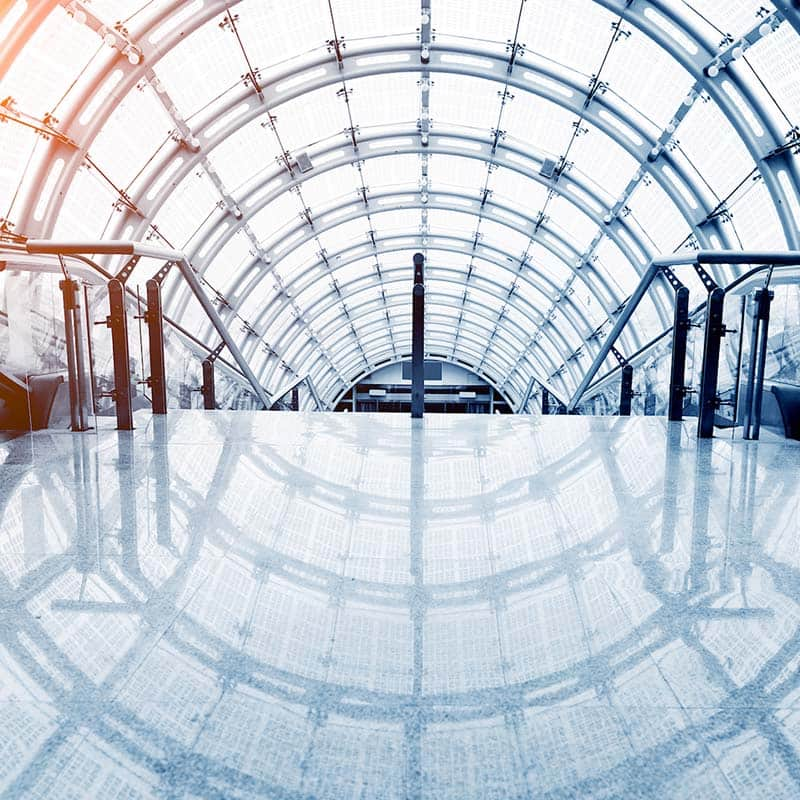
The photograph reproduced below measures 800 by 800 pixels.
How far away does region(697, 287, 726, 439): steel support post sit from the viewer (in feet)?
19.2

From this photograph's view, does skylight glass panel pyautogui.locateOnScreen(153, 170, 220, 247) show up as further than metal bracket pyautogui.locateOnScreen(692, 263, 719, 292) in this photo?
Yes

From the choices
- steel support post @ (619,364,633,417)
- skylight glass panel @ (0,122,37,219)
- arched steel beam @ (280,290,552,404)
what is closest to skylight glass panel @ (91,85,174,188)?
skylight glass panel @ (0,122,37,219)

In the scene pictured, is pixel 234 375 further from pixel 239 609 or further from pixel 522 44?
pixel 522 44

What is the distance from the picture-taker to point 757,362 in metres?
6.10

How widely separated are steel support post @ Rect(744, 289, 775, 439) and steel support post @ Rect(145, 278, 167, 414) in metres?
5.89

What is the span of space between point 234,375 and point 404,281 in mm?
19986

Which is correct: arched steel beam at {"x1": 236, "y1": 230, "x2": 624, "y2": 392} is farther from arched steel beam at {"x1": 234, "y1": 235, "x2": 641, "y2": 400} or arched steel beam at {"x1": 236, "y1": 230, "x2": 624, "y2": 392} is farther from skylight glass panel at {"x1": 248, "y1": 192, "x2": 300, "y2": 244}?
skylight glass panel at {"x1": 248, "y1": 192, "x2": 300, "y2": 244}

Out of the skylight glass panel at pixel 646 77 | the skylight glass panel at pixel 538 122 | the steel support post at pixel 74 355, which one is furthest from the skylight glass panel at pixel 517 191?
the steel support post at pixel 74 355

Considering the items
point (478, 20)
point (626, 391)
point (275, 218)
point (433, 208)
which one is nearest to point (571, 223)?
point (433, 208)

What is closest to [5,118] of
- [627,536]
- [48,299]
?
[48,299]

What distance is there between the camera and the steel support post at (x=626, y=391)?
10.2 meters

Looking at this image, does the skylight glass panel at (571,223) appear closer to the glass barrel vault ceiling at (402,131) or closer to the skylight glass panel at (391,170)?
the glass barrel vault ceiling at (402,131)

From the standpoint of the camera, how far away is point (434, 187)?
2206 centimetres

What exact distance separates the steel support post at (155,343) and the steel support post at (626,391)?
22.4 ft
